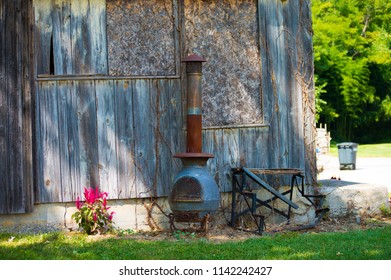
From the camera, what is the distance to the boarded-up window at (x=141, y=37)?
10.3 meters

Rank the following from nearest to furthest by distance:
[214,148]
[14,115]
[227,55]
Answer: [14,115] < [214,148] < [227,55]

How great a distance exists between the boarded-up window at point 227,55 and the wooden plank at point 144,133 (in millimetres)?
806

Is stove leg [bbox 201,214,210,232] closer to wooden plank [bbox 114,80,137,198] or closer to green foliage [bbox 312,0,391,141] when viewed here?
wooden plank [bbox 114,80,137,198]

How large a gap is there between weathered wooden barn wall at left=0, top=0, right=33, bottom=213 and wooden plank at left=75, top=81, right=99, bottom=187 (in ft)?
2.30

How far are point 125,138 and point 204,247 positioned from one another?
2.35 meters

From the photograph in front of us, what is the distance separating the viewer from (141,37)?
1038 centimetres

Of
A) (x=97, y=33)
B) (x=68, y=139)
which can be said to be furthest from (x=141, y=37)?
(x=68, y=139)

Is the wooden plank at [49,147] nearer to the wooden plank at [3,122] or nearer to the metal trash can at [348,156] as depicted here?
the wooden plank at [3,122]

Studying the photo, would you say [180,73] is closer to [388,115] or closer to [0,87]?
[0,87]

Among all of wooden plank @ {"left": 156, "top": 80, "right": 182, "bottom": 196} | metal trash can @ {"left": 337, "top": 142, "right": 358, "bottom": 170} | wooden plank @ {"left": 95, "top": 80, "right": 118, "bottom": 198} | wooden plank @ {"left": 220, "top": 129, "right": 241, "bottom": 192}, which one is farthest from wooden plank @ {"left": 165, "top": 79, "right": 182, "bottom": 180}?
metal trash can @ {"left": 337, "top": 142, "right": 358, "bottom": 170}

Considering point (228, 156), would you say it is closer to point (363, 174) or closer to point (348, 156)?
point (363, 174)

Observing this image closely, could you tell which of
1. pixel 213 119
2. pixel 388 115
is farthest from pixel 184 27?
pixel 388 115

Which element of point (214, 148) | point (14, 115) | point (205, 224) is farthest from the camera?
point (214, 148)

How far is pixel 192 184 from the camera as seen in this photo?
9508mm
